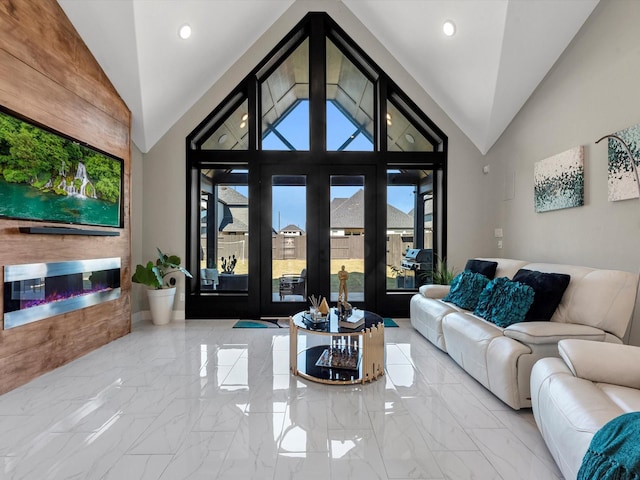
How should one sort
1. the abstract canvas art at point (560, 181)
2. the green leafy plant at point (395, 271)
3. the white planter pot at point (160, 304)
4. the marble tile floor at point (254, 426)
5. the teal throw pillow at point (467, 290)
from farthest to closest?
the green leafy plant at point (395, 271) < the white planter pot at point (160, 304) < the teal throw pillow at point (467, 290) < the abstract canvas art at point (560, 181) < the marble tile floor at point (254, 426)

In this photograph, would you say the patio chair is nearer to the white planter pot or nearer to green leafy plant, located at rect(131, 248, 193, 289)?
green leafy plant, located at rect(131, 248, 193, 289)

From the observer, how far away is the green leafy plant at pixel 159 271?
4.36 metres

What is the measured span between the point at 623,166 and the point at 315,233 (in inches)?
138

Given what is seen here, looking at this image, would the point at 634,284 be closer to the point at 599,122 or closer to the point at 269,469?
the point at 599,122

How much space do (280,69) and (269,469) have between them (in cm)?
526

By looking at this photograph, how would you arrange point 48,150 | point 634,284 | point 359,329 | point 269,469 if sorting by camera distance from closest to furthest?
point 269,469 → point 634,284 → point 359,329 → point 48,150

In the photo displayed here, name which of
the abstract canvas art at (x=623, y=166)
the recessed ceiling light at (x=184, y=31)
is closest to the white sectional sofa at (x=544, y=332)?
the abstract canvas art at (x=623, y=166)

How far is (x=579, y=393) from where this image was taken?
162 centimetres

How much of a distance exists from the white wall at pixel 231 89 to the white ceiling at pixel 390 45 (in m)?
0.11

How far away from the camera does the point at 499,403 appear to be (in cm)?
245

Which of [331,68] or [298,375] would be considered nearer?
[298,375]

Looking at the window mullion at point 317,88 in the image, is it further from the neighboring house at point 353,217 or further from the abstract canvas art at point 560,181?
the abstract canvas art at point 560,181

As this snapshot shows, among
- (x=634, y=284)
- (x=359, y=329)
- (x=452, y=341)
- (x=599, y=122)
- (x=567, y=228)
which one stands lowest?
(x=452, y=341)

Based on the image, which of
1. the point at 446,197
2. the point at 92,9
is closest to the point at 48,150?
the point at 92,9
